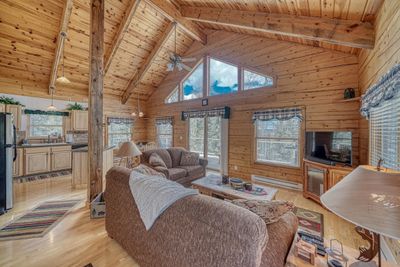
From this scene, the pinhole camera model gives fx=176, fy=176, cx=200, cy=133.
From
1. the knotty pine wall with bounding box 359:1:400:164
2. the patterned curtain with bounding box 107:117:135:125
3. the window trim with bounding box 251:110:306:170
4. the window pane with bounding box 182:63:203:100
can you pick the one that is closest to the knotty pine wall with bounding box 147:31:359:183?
the window trim with bounding box 251:110:306:170

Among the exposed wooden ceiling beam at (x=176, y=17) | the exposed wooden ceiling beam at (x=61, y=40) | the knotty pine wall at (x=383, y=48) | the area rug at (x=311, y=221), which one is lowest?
the area rug at (x=311, y=221)

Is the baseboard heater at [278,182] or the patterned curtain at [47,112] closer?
the baseboard heater at [278,182]

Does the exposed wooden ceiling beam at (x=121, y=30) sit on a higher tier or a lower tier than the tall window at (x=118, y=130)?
higher

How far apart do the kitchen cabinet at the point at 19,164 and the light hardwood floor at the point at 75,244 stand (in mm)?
2118

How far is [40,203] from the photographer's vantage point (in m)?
3.31

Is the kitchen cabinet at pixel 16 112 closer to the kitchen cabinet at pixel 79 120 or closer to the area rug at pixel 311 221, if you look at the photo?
the kitchen cabinet at pixel 79 120

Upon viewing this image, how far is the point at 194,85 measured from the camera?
21.1 feet

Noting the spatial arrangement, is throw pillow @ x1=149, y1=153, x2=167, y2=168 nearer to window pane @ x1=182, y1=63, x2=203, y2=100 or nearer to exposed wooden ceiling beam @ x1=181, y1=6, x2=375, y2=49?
window pane @ x1=182, y1=63, x2=203, y2=100

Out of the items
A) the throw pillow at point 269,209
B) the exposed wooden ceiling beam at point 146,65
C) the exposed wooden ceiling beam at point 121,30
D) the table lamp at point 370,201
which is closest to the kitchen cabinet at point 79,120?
the exposed wooden ceiling beam at point 146,65

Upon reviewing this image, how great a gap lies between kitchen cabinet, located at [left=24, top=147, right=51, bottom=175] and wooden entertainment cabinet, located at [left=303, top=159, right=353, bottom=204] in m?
6.99

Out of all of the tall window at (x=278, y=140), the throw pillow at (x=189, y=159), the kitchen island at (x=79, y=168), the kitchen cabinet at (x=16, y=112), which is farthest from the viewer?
the kitchen cabinet at (x=16, y=112)

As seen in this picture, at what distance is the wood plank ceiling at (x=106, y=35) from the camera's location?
2941 mm

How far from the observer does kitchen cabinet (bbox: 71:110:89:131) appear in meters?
6.04

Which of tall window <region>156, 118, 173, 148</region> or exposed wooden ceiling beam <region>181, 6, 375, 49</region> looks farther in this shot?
tall window <region>156, 118, 173, 148</region>
